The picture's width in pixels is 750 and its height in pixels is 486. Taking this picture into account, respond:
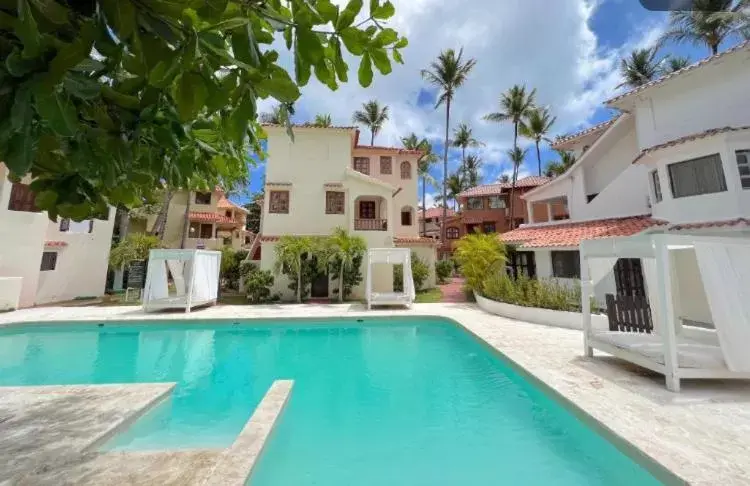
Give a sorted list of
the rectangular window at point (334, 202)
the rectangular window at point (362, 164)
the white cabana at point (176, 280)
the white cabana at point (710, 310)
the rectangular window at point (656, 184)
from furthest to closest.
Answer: the rectangular window at point (362, 164), the rectangular window at point (334, 202), the white cabana at point (176, 280), the rectangular window at point (656, 184), the white cabana at point (710, 310)

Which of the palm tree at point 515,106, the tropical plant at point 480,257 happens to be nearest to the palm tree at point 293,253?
the tropical plant at point 480,257

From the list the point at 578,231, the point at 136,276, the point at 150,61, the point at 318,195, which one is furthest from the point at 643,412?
the point at 136,276

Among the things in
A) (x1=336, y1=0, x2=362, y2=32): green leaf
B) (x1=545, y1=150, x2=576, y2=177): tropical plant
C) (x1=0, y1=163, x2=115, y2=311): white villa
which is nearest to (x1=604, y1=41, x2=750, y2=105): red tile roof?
(x1=336, y1=0, x2=362, y2=32): green leaf

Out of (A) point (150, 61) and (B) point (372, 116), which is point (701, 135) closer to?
(A) point (150, 61)

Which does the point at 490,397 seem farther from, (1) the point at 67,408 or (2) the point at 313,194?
(2) the point at 313,194

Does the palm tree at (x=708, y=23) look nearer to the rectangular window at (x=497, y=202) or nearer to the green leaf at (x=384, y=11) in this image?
the rectangular window at (x=497, y=202)

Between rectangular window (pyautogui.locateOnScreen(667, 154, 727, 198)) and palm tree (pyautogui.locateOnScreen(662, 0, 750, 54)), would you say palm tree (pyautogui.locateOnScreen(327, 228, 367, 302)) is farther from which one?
palm tree (pyautogui.locateOnScreen(662, 0, 750, 54))

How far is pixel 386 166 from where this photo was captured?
29.1m

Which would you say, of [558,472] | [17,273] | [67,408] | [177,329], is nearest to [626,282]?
[558,472]

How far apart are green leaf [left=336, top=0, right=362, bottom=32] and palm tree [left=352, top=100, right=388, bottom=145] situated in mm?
38265

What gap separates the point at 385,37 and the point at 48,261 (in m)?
25.1

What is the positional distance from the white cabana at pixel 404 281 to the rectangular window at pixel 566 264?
7.47 meters

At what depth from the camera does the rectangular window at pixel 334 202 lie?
21375 mm

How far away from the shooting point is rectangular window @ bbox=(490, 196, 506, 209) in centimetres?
4126
